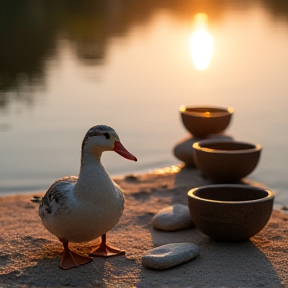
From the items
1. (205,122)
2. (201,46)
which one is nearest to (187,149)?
(205,122)

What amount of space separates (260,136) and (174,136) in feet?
4.07

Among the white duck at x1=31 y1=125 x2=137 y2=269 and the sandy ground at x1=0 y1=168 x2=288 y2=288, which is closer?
the sandy ground at x1=0 y1=168 x2=288 y2=288

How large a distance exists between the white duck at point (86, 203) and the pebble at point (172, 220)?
0.94 meters

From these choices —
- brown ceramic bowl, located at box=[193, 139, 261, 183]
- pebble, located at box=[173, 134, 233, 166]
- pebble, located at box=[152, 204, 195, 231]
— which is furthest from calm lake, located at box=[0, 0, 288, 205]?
pebble, located at box=[152, 204, 195, 231]

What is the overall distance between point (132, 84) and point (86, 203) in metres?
9.87

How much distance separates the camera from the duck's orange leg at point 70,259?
544cm

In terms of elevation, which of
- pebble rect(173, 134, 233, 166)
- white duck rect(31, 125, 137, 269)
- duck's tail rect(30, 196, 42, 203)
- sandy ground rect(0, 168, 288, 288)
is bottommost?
duck's tail rect(30, 196, 42, 203)

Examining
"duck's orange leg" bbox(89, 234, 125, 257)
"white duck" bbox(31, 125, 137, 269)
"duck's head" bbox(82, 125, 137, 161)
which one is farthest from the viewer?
"duck's orange leg" bbox(89, 234, 125, 257)

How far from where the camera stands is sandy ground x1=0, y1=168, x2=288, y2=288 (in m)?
5.26

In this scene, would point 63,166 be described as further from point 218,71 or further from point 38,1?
point 38,1

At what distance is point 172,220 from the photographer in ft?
21.2

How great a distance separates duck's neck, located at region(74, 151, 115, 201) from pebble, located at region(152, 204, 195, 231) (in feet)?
3.51

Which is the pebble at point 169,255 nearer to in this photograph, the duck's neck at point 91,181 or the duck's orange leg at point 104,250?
the duck's orange leg at point 104,250

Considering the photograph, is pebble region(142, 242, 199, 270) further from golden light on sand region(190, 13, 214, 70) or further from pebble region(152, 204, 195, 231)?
golden light on sand region(190, 13, 214, 70)
